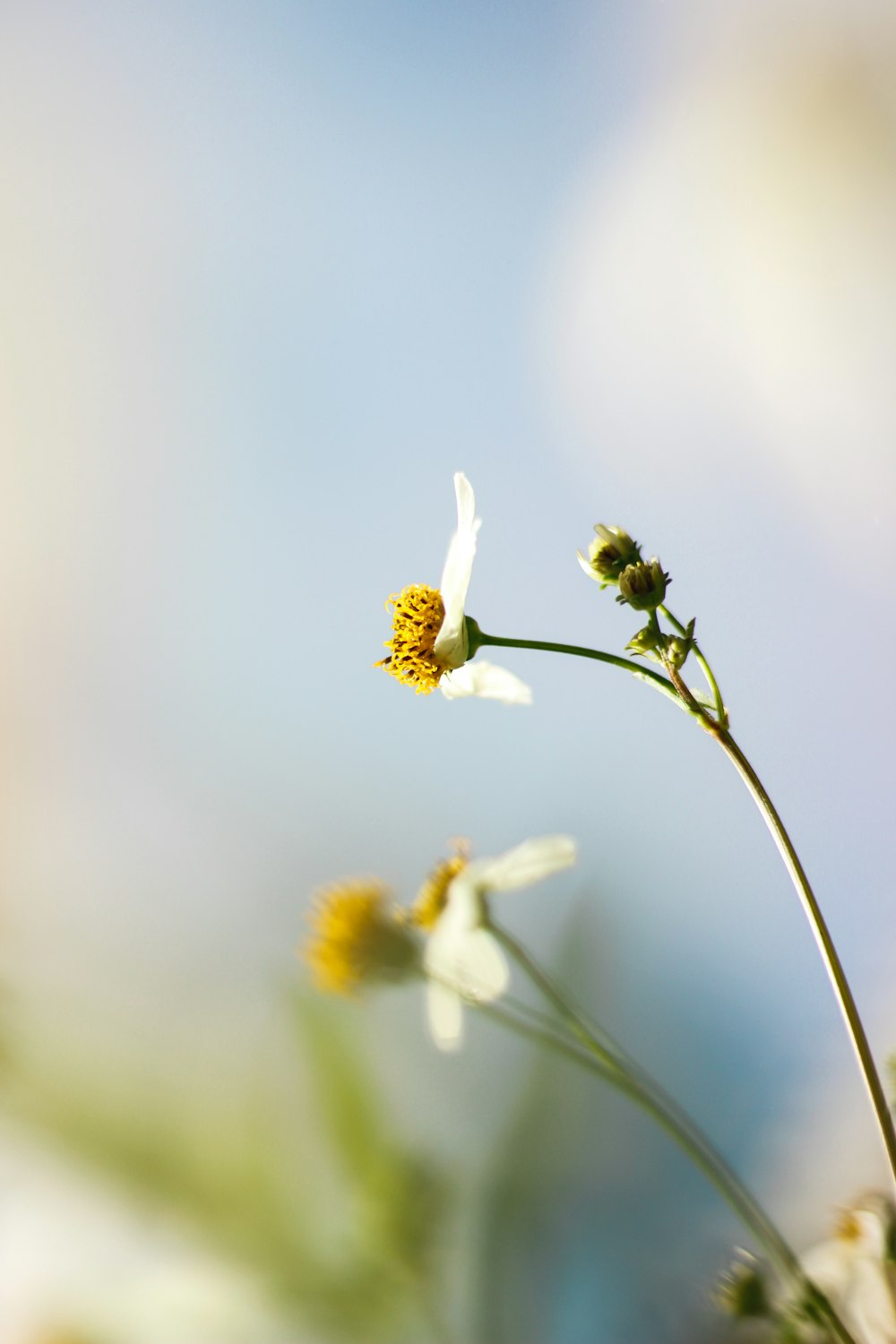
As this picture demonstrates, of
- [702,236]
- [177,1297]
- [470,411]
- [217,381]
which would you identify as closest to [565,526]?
[470,411]

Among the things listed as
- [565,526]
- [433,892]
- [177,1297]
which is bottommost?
[177,1297]

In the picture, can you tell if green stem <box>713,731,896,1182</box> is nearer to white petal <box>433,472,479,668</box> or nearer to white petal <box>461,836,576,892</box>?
white petal <box>461,836,576,892</box>

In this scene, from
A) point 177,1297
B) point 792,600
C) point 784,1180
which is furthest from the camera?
point 792,600

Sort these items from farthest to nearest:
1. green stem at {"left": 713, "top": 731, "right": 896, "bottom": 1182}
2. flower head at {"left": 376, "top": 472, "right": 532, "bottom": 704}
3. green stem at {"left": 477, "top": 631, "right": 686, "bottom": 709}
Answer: flower head at {"left": 376, "top": 472, "right": 532, "bottom": 704} → green stem at {"left": 477, "top": 631, "right": 686, "bottom": 709} → green stem at {"left": 713, "top": 731, "right": 896, "bottom": 1182}

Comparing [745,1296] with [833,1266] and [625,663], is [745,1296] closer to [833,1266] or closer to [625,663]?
[833,1266]

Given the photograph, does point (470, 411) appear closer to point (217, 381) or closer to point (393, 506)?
point (393, 506)

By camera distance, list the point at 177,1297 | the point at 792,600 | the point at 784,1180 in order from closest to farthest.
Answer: the point at 177,1297 → the point at 784,1180 → the point at 792,600

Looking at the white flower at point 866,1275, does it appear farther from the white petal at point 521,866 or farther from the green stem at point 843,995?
the white petal at point 521,866

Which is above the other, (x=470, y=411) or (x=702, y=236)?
(x=702, y=236)

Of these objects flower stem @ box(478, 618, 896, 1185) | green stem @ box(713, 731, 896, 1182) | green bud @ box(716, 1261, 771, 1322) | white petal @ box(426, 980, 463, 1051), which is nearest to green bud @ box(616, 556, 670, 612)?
flower stem @ box(478, 618, 896, 1185)
